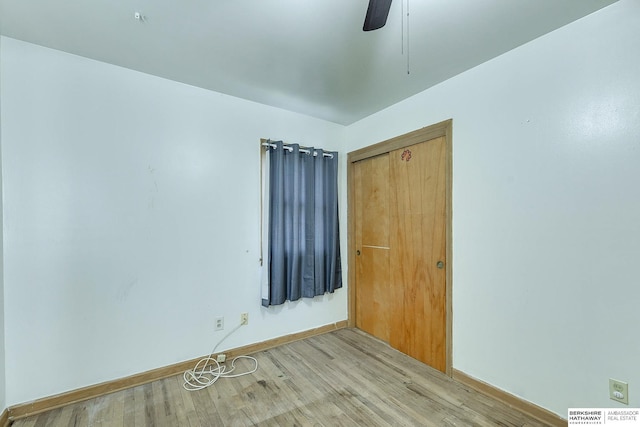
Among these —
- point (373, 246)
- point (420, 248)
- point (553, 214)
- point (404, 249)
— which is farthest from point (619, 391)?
point (373, 246)

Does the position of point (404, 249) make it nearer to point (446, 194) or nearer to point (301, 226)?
point (446, 194)

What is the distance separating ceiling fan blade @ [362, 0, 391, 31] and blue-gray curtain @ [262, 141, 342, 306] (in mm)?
1662

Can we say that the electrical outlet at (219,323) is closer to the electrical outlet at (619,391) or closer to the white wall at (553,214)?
the white wall at (553,214)

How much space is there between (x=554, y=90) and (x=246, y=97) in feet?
7.73

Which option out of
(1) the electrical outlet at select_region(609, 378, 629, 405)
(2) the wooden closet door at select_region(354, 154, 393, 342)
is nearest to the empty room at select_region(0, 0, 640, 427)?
(1) the electrical outlet at select_region(609, 378, 629, 405)

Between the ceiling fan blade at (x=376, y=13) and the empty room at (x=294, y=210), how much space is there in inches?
0.5

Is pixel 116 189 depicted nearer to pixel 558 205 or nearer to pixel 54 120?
pixel 54 120

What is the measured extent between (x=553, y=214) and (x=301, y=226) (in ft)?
6.61

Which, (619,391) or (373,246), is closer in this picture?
(619,391)

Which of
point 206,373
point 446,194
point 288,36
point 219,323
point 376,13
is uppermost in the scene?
point 288,36

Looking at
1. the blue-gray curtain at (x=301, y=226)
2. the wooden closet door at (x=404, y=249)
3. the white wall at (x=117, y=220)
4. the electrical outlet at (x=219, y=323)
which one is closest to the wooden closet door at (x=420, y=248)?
the wooden closet door at (x=404, y=249)

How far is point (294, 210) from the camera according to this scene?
2.76m

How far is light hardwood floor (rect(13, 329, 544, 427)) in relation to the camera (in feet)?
5.55

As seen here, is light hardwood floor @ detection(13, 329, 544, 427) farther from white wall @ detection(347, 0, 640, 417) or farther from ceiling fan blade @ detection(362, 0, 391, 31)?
ceiling fan blade @ detection(362, 0, 391, 31)
